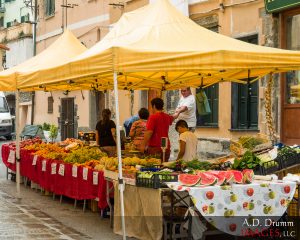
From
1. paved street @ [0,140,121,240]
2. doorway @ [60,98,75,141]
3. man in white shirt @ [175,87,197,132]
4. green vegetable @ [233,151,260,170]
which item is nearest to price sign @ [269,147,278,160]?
green vegetable @ [233,151,260,170]

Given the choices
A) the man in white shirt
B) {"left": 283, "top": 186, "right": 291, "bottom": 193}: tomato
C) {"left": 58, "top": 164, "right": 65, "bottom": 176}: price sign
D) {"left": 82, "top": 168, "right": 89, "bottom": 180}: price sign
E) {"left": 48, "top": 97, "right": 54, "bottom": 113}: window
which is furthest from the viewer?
{"left": 48, "top": 97, "right": 54, "bottom": 113}: window

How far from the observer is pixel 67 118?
86.6 feet

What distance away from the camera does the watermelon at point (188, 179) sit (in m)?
6.80

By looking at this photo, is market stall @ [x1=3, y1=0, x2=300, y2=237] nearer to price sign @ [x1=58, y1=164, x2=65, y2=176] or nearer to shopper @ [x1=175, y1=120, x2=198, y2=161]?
shopper @ [x1=175, y1=120, x2=198, y2=161]

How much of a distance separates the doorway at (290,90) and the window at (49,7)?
52.6ft

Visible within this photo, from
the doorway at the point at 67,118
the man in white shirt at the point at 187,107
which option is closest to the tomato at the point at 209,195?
the man in white shirt at the point at 187,107

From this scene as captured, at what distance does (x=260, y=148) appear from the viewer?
8.67 meters

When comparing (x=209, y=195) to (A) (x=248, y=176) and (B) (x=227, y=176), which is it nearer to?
(B) (x=227, y=176)

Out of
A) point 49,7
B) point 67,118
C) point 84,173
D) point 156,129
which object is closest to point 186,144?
point 156,129

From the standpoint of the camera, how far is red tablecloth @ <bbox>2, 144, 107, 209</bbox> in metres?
8.88

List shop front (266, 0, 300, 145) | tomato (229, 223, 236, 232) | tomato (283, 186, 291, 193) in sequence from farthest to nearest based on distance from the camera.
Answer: shop front (266, 0, 300, 145)
tomato (283, 186, 291, 193)
tomato (229, 223, 236, 232)

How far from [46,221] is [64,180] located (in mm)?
1498

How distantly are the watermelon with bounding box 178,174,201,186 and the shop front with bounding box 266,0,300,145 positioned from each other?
6964mm

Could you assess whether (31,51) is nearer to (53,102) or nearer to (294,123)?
(53,102)
